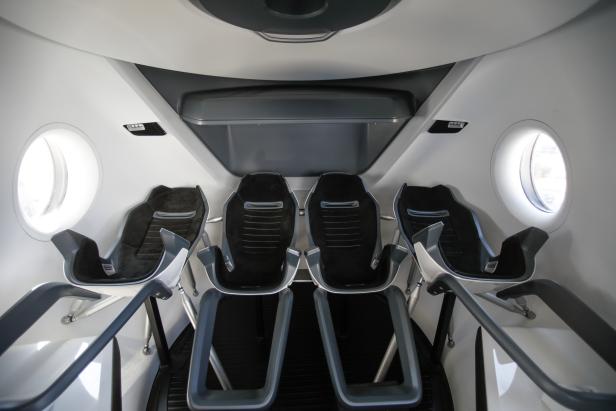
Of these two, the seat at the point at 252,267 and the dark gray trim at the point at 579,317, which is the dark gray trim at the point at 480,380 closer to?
the dark gray trim at the point at 579,317

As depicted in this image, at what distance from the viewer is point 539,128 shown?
178 centimetres

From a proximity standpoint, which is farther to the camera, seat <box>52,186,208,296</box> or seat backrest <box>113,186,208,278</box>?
seat backrest <box>113,186,208,278</box>

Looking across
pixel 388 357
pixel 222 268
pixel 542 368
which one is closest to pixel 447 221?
pixel 388 357

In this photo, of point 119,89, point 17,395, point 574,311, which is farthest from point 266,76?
point 574,311

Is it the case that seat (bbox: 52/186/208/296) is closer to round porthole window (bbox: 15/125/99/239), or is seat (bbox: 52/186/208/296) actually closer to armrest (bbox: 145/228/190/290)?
armrest (bbox: 145/228/190/290)

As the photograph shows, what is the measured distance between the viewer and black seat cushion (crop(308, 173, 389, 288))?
7.86 ft

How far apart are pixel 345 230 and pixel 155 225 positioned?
5.21 feet

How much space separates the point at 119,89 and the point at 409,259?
2836 mm

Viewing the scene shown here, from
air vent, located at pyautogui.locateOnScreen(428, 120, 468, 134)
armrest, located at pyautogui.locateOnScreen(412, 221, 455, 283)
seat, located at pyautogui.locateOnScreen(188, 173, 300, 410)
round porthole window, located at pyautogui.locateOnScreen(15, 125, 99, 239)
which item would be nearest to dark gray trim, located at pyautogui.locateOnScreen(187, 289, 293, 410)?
seat, located at pyautogui.locateOnScreen(188, 173, 300, 410)

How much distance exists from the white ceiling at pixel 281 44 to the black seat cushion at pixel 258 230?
1144mm

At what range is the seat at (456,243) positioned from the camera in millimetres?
1776

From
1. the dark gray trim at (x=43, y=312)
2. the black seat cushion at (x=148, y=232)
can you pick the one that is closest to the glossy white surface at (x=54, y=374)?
the dark gray trim at (x=43, y=312)

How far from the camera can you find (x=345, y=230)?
8.57 feet

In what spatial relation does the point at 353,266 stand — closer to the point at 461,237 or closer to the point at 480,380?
the point at 461,237
